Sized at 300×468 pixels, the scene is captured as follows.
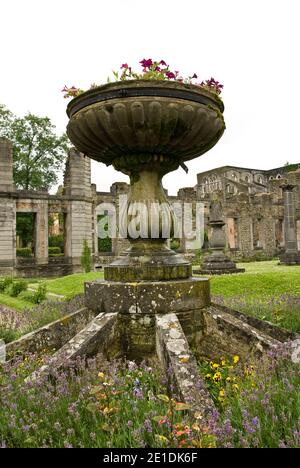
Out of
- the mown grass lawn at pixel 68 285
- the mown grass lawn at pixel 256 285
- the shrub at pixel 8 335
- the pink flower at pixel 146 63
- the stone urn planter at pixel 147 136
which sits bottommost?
the mown grass lawn at pixel 68 285

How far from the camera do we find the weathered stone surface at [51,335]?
4155 millimetres

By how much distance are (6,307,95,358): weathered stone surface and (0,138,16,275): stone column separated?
1956 cm

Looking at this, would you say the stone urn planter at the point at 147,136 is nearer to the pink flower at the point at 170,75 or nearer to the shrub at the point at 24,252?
the pink flower at the point at 170,75

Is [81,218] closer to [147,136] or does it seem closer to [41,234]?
[41,234]

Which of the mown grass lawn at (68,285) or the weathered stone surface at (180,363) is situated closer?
the weathered stone surface at (180,363)

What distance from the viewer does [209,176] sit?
5625 cm

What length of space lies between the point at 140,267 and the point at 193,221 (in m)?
32.2

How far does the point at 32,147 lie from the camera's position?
38.5 m

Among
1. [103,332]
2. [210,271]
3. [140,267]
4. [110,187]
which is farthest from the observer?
[110,187]

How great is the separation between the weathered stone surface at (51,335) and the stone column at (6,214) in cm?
1956

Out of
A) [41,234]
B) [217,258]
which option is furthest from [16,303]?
[41,234]

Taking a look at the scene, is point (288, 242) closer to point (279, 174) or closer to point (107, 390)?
point (107, 390)

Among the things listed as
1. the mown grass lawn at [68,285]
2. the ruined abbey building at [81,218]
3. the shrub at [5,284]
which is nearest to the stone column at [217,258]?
the ruined abbey building at [81,218]

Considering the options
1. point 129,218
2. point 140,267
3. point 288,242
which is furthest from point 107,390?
point 288,242
